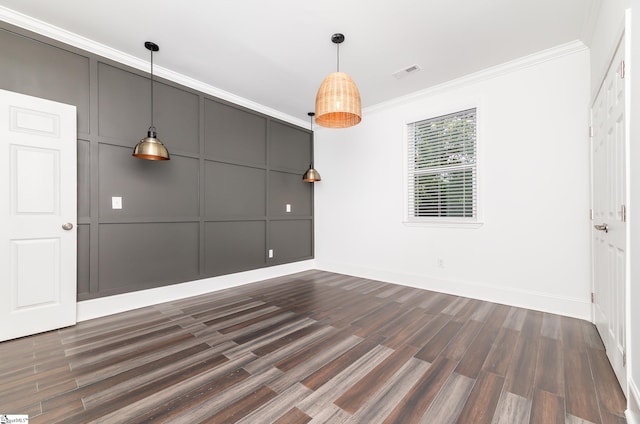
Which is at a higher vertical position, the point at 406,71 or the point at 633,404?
the point at 406,71

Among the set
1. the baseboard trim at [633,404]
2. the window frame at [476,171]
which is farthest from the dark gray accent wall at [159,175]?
the baseboard trim at [633,404]

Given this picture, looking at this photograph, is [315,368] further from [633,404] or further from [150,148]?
[150,148]

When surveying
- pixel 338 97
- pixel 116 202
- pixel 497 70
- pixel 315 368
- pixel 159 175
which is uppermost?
pixel 497 70

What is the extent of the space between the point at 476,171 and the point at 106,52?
4.69 m

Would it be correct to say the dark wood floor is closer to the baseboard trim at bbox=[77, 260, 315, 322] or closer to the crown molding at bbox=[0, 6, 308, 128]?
the baseboard trim at bbox=[77, 260, 315, 322]

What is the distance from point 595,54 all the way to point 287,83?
3.32 m

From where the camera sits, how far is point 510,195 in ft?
10.9

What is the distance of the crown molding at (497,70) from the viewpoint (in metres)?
2.91

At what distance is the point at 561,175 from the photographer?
299 cm

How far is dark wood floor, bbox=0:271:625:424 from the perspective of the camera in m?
1.53

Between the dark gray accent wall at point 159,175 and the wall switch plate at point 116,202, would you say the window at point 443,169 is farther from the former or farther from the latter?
the wall switch plate at point 116,202

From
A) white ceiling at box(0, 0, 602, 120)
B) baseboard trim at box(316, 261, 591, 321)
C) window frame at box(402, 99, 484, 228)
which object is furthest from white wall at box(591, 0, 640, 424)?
window frame at box(402, 99, 484, 228)

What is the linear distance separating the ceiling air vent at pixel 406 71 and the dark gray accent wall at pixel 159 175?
7.28 feet

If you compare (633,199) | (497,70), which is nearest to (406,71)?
(497,70)
